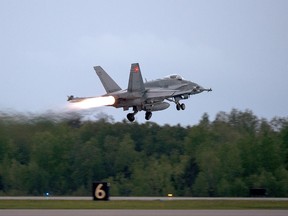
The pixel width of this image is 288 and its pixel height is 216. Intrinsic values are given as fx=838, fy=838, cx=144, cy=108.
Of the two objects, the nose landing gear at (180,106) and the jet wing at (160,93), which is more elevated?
the jet wing at (160,93)

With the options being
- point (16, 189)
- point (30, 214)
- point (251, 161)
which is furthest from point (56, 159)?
point (30, 214)

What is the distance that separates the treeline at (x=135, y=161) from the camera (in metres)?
93.9

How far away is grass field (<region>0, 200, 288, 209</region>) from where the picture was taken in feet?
164

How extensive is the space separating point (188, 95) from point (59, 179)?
3979 cm

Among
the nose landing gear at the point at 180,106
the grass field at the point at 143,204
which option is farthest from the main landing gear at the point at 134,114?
the grass field at the point at 143,204

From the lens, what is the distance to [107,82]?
210 feet

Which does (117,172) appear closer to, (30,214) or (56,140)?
(56,140)

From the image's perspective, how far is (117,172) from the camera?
108125 mm

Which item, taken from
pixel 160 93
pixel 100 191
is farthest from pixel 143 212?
pixel 160 93

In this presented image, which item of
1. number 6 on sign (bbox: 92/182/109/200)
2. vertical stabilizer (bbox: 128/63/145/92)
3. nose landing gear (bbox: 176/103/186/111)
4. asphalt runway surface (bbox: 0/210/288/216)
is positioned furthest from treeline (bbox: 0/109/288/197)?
asphalt runway surface (bbox: 0/210/288/216)

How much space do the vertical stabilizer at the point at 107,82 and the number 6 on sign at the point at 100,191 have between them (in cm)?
1068

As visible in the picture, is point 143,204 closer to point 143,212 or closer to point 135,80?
point 143,212

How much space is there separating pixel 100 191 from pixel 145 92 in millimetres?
10280

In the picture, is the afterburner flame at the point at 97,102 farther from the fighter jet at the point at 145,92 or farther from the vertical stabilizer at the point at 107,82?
the vertical stabilizer at the point at 107,82
